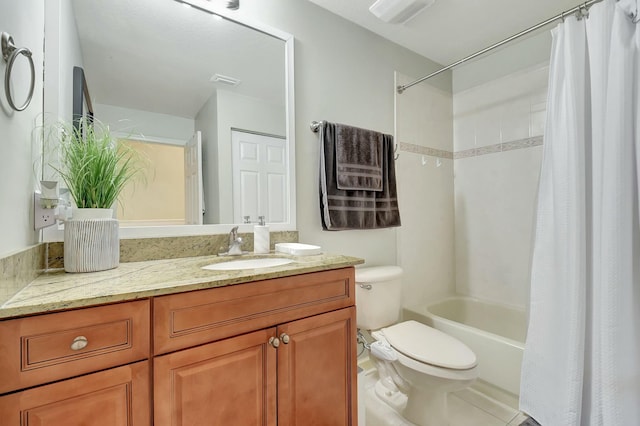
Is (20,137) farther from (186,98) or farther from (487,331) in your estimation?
(487,331)

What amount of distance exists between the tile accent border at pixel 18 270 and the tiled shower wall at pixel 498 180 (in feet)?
7.96

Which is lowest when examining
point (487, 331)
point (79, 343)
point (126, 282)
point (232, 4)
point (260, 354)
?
point (487, 331)

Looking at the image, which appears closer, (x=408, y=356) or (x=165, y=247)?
(x=165, y=247)

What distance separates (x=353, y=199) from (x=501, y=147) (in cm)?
133

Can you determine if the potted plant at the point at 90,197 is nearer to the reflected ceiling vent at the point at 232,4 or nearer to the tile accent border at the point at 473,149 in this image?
the reflected ceiling vent at the point at 232,4

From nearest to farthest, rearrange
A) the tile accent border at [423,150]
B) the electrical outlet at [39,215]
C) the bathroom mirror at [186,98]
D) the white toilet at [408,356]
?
1. the electrical outlet at [39,215]
2. the bathroom mirror at [186,98]
3. the white toilet at [408,356]
4. the tile accent border at [423,150]

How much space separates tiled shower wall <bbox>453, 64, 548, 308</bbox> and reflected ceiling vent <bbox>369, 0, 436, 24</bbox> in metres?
1.05

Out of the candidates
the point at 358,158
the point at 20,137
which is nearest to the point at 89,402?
the point at 20,137

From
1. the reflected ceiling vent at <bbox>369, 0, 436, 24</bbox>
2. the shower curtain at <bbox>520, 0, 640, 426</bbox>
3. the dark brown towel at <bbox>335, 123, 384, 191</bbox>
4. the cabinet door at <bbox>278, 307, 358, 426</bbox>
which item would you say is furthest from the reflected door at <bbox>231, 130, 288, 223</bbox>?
the shower curtain at <bbox>520, 0, 640, 426</bbox>

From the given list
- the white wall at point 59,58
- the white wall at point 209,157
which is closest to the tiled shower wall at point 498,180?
the white wall at point 209,157

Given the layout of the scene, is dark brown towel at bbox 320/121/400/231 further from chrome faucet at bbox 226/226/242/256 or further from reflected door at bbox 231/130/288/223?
chrome faucet at bbox 226/226/242/256

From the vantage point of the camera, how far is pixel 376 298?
1.64 meters

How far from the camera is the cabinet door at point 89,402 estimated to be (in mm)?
583

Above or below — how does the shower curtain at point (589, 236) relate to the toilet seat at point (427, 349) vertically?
above
